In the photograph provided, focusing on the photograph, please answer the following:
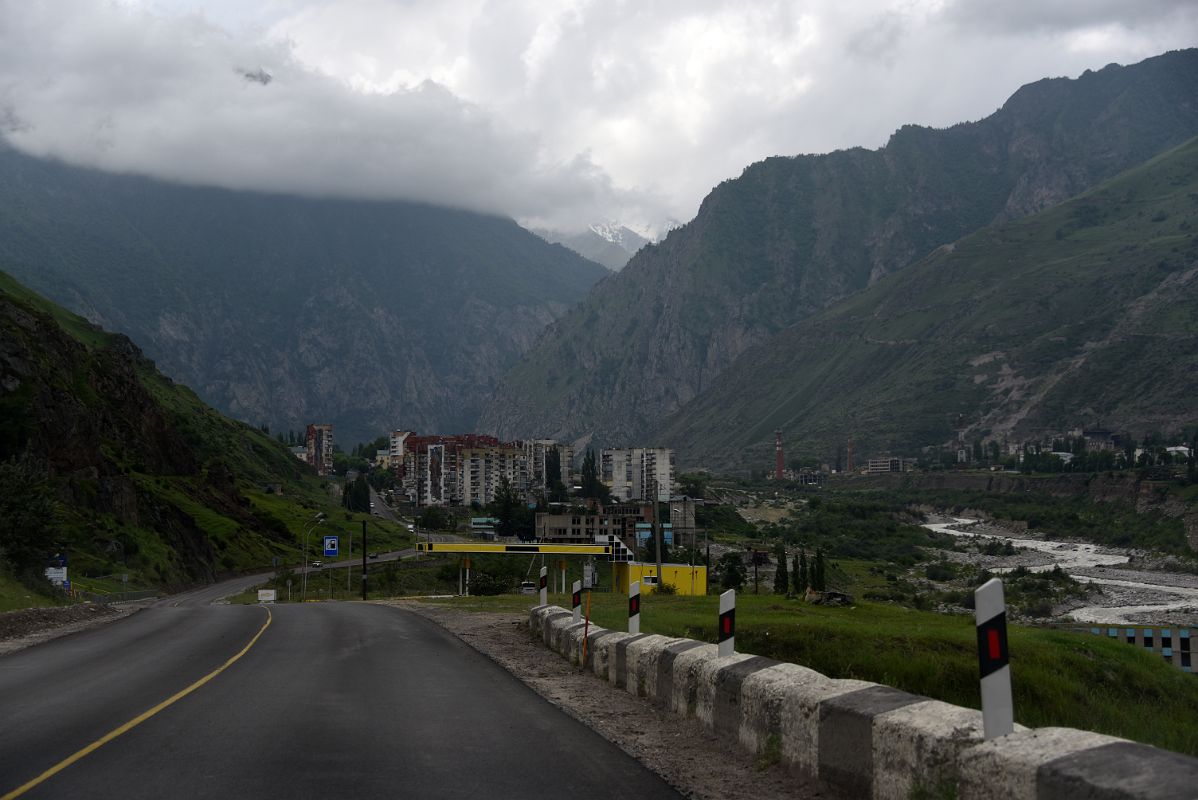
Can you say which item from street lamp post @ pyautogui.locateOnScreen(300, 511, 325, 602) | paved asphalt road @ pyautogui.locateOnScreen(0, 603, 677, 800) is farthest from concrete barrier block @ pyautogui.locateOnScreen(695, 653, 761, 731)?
street lamp post @ pyautogui.locateOnScreen(300, 511, 325, 602)

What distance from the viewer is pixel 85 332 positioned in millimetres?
186500

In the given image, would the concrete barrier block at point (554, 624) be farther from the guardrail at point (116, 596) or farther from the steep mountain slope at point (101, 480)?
the guardrail at point (116, 596)

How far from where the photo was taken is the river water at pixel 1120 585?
103 meters

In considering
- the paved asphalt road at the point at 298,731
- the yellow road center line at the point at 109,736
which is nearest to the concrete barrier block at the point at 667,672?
the paved asphalt road at the point at 298,731

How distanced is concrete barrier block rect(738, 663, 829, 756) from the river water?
86512 mm

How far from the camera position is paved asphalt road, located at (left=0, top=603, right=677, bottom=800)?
10.8 m

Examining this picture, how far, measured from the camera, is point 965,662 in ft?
79.2

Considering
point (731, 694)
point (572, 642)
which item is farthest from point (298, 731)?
point (572, 642)

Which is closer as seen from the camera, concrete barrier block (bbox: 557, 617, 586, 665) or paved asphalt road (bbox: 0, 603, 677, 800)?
paved asphalt road (bbox: 0, 603, 677, 800)

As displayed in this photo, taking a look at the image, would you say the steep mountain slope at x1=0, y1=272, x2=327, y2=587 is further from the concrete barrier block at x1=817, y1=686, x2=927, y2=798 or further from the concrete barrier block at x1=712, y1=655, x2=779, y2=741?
the concrete barrier block at x1=817, y1=686, x2=927, y2=798

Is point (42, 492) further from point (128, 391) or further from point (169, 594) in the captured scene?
point (128, 391)

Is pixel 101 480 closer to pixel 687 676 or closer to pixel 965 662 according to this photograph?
pixel 965 662

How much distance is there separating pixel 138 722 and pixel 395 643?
44.3 ft

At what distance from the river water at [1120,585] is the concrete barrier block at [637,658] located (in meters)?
81.9
